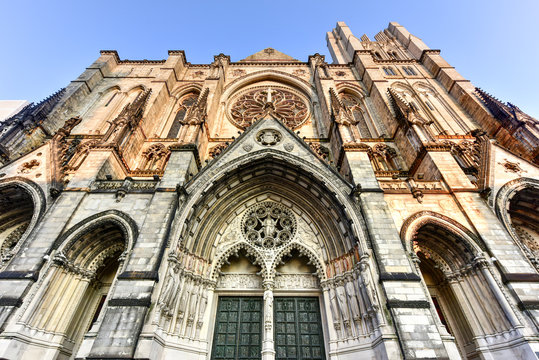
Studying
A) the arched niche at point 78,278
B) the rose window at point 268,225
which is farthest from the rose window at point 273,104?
the arched niche at point 78,278

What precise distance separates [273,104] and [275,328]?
Result: 1189 cm

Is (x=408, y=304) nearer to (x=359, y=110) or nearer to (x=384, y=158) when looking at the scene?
(x=384, y=158)

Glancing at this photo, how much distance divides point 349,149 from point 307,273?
15.2 ft

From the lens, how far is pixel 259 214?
9422mm

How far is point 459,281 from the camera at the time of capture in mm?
6883

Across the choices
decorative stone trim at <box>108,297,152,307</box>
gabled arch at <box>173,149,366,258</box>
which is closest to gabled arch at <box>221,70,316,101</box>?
gabled arch at <box>173,149,366,258</box>

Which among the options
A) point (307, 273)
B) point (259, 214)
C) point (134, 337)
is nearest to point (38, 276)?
point (134, 337)

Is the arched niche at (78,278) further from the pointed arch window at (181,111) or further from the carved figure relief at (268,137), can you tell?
the pointed arch window at (181,111)

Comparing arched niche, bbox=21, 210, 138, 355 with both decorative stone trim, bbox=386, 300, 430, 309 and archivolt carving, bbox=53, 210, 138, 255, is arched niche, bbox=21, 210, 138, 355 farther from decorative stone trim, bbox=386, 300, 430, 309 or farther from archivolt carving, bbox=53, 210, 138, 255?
decorative stone trim, bbox=386, 300, 430, 309

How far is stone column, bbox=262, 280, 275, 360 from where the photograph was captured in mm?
6371

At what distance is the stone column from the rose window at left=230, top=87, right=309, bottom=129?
374 inches

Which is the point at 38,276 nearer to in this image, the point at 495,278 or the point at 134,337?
the point at 134,337

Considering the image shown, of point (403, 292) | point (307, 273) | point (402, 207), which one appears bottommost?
point (403, 292)

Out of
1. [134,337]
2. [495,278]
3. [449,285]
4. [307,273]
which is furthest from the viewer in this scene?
[307,273]
